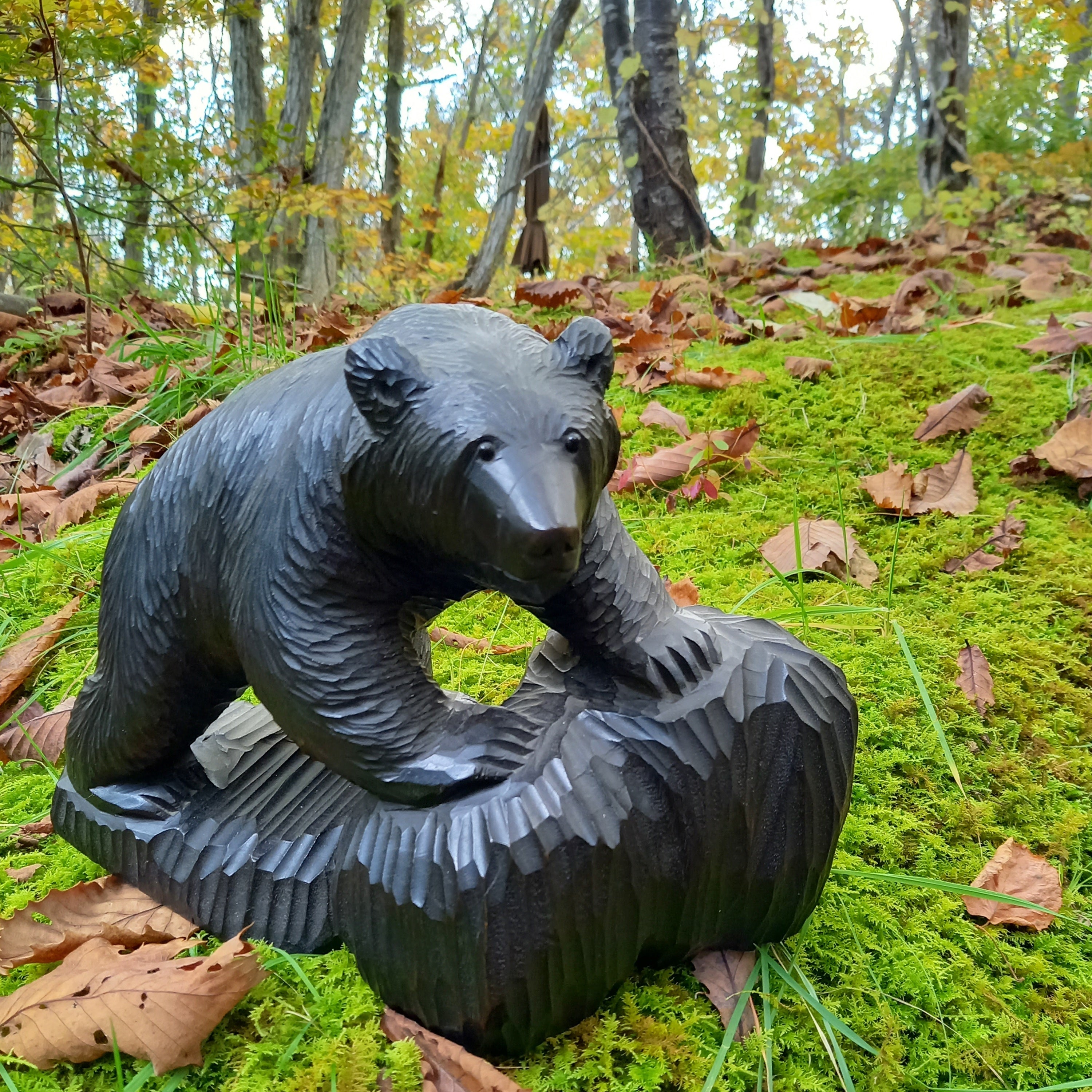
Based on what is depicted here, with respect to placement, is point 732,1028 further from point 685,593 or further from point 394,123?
point 394,123

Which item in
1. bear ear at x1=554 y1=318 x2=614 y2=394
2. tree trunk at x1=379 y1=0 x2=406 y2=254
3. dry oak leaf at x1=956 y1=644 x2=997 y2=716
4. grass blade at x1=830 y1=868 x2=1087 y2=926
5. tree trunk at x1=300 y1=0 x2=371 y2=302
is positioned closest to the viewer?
bear ear at x1=554 y1=318 x2=614 y2=394

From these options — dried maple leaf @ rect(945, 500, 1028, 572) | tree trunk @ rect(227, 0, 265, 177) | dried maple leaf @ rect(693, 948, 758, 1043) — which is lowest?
dried maple leaf @ rect(693, 948, 758, 1043)

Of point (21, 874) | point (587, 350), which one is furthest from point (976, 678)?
point (21, 874)

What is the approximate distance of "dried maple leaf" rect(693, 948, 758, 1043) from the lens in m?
1.29

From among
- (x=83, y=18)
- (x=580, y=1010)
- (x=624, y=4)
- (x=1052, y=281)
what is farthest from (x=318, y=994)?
(x=624, y=4)

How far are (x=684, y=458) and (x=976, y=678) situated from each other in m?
1.27

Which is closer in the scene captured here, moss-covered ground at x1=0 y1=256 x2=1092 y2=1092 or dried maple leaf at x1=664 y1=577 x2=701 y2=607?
moss-covered ground at x1=0 y1=256 x2=1092 y2=1092

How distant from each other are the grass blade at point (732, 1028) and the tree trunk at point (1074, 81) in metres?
6.81

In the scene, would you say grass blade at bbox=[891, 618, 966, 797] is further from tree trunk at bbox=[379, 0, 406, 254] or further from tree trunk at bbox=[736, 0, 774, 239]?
tree trunk at bbox=[379, 0, 406, 254]

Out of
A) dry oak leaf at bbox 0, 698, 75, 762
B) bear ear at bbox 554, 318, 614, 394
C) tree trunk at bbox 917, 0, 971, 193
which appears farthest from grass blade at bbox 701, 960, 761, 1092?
tree trunk at bbox 917, 0, 971, 193

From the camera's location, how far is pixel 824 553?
7.98 ft

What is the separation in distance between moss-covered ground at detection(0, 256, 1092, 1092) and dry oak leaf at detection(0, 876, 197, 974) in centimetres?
7

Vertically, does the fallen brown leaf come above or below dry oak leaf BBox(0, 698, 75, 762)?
below

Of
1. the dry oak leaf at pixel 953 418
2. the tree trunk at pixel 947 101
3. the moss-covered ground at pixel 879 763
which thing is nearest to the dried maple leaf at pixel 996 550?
the moss-covered ground at pixel 879 763
